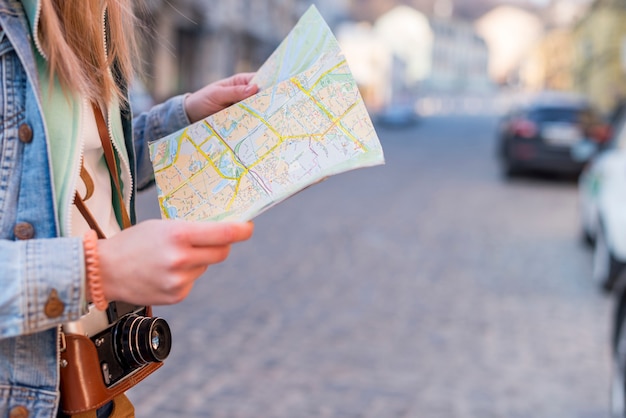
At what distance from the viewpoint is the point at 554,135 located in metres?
14.3

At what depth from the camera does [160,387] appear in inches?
164

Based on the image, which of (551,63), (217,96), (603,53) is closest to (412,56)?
(551,63)

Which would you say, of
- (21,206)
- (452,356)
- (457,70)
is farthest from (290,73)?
(457,70)

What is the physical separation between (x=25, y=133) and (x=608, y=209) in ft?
19.0

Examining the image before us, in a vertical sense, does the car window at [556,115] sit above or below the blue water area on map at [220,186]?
below

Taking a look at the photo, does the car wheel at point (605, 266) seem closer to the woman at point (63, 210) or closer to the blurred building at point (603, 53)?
the woman at point (63, 210)

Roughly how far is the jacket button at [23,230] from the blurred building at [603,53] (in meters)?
25.9

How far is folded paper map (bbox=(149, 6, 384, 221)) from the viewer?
1232 millimetres

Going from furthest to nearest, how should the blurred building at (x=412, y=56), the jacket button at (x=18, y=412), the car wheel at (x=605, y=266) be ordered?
the blurred building at (x=412, y=56) < the car wheel at (x=605, y=266) < the jacket button at (x=18, y=412)

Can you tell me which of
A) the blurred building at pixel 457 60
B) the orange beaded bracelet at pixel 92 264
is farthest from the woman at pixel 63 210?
the blurred building at pixel 457 60

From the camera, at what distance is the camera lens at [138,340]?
4.32 feet

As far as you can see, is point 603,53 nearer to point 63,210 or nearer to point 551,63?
point 63,210

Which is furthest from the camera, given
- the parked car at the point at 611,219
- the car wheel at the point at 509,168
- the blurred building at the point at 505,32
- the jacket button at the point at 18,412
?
the blurred building at the point at 505,32

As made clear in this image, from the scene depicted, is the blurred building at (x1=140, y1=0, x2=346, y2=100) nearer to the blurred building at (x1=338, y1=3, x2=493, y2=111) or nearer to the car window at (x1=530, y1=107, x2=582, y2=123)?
the blurred building at (x1=338, y1=3, x2=493, y2=111)
